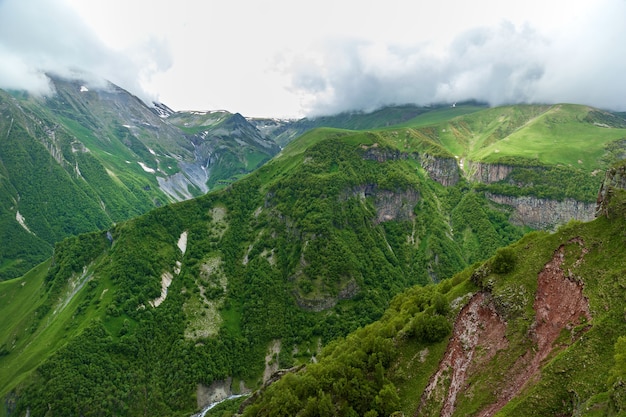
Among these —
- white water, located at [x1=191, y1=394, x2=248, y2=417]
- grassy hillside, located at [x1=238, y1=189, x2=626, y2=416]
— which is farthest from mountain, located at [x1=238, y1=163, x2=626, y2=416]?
white water, located at [x1=191, y1=394, x2=248, y2=417]

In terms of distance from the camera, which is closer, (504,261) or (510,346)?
(510,346)

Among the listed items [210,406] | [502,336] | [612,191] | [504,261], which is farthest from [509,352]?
[210,406]

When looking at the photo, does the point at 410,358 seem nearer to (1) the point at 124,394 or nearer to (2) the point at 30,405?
(1) the point at 124,394

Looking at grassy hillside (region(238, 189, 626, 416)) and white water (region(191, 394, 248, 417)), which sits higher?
grassy hillside (region(238, 189, 626, 416))

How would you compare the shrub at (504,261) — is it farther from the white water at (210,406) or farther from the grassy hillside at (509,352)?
the white water at (210,406)

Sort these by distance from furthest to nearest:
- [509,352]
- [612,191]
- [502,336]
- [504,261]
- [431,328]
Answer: [504,261] → [431,328] → [612,191] → [502,336] → [509,352]

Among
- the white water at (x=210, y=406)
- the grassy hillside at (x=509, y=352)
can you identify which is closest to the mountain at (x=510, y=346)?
the grassy hillside at (x=509, y=352)

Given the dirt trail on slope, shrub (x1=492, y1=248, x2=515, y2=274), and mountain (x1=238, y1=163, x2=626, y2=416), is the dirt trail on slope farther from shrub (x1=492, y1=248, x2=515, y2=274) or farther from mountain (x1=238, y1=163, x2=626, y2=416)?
shrub (x1=492, y1=248, x2=515, y2=274)

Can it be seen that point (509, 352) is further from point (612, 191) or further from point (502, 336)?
point (612, 191)

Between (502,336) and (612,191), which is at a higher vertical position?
(612,191)
